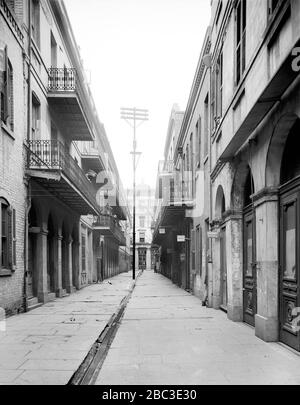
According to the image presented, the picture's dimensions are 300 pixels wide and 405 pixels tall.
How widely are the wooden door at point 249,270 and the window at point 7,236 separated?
5.71 metres

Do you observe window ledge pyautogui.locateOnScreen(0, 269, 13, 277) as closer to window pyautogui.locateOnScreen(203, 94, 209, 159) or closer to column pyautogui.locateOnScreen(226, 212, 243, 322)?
column pyautogui.locateOnScreen(226, 212, 243, 322)

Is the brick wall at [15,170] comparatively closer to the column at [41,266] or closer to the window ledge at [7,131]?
the window ledge at [7,131]

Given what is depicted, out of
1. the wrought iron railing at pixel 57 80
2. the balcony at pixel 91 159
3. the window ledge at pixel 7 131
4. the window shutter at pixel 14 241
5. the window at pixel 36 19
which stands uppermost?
the window at pixel 36 19

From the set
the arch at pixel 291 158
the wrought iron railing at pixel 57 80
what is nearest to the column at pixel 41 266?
the wrought iron railing at pixel 57 80

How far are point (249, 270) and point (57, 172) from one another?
6451 millimetres

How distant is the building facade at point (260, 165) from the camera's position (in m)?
7.35

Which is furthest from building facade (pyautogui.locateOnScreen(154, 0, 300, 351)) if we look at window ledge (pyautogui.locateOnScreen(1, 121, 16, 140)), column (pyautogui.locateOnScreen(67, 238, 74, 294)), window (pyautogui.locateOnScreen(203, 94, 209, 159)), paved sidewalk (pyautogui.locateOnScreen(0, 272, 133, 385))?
column (pyautogui.locateOnScreen(67, 238, 74, 294))

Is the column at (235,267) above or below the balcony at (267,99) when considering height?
below

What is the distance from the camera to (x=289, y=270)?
7.91 m

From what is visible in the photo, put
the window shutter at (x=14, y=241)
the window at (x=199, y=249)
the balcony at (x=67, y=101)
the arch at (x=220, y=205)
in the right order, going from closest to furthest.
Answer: the window shutter at (x=14, y=241)
the arch at (x=220, y=205)
the balcony at (x=67, y=101)
the window at (x=199, y=249)

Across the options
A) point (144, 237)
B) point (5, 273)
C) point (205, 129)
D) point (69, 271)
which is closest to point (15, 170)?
point (5, 273)

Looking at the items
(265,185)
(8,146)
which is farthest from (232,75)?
(8,146)
